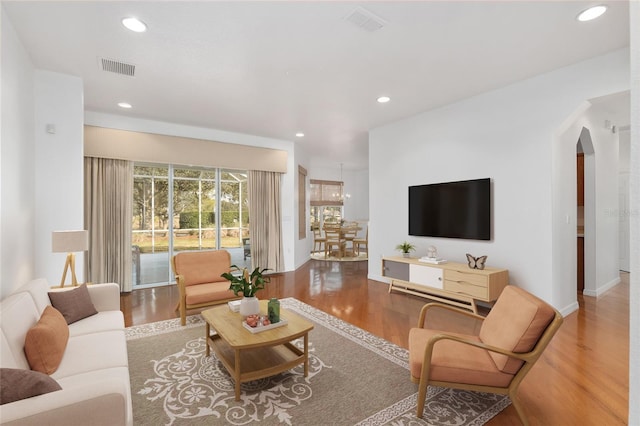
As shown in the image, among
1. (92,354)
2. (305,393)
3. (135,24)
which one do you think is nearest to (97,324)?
(92,354)

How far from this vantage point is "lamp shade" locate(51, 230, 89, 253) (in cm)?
312

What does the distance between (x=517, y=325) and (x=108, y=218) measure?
5620 mm

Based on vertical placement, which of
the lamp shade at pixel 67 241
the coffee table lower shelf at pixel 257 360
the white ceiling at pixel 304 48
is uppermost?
the white ceiling at pixel 304 48

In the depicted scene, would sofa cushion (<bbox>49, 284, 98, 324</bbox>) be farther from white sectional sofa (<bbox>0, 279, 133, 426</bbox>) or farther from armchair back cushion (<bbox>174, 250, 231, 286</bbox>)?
armchair back cushion (<bbox>174, 250, 231, 286</bbox>)

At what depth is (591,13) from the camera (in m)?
2.59

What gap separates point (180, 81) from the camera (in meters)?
3.82

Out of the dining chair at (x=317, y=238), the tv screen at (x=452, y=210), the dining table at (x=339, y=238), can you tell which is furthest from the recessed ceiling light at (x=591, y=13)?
the dining chair at (x=317, y=238)

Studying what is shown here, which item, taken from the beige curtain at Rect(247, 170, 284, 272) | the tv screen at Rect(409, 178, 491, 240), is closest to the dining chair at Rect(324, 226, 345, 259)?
the beige curtain at Rect(247, 170, 284, 272)

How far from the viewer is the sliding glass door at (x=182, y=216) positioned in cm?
553

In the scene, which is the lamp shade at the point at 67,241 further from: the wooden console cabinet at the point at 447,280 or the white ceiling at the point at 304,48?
the wooden console cabinet at the point at 447,280

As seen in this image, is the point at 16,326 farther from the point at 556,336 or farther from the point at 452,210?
the point at 452,210

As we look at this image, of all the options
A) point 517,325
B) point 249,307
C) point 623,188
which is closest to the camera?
point 517,325

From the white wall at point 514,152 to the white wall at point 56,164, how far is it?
4.76 metres

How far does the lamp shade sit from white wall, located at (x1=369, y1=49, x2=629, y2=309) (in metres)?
4.58
